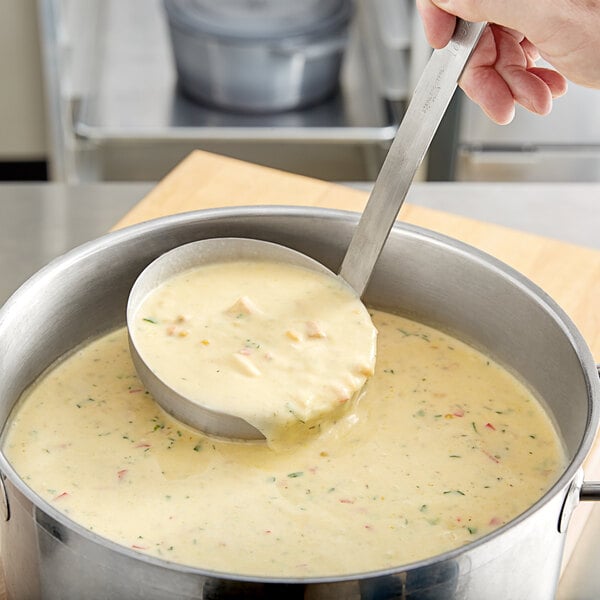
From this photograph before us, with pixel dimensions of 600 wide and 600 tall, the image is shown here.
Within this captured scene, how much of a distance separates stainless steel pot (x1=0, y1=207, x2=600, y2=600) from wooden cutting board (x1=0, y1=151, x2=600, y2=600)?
0.74 ft

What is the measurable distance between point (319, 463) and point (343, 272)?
0.75 feet

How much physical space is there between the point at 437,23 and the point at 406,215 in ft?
1.41

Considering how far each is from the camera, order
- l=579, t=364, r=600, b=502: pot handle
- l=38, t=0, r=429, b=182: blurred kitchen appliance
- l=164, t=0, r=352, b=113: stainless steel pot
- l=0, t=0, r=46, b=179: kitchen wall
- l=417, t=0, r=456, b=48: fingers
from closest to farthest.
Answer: l=579, t=364, r=600, b=502: pot handle
l=417, t=0, r=456, b=48: fingers
l=164, t=0, r=352, b=113: stainless steel pot
l=38, t=0, r=429, b=182: blurred kitchen appliance
l=0, t=0, r=46, b=179: kitchen wall

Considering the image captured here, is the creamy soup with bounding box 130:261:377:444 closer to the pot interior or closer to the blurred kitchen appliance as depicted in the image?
the pot interior

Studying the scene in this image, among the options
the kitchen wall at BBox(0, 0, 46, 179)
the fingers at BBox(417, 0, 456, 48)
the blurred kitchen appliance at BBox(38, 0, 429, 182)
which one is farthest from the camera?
the kitchen wall at BBox(0, 0, 46, 179)

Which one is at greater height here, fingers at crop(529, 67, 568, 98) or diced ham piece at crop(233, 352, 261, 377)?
fingers at crop(529, 67, 568, 98)

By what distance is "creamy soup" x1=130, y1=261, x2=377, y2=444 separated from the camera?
0.94 metres

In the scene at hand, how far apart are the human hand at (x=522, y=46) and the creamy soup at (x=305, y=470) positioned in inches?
12.9

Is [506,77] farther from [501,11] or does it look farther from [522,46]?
[501,11]

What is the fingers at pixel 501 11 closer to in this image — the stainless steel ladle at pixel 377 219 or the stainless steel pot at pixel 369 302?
the stainless steel ladle at pixel 377 219

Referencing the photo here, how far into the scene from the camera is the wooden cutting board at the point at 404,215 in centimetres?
133

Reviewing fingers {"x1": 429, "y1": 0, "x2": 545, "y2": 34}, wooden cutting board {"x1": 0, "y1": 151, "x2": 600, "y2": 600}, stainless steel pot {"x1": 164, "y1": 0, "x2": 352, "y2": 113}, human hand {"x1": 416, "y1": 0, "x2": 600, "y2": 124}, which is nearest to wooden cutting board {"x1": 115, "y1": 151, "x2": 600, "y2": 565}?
wooden cutting board {"x1": 0, "y1": 151, "x2": 600, "y2": 600}

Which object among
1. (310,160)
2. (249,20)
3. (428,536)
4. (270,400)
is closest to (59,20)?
(249,20)

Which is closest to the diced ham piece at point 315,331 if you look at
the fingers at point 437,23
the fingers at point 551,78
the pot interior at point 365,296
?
the pot interior at point 365,296
